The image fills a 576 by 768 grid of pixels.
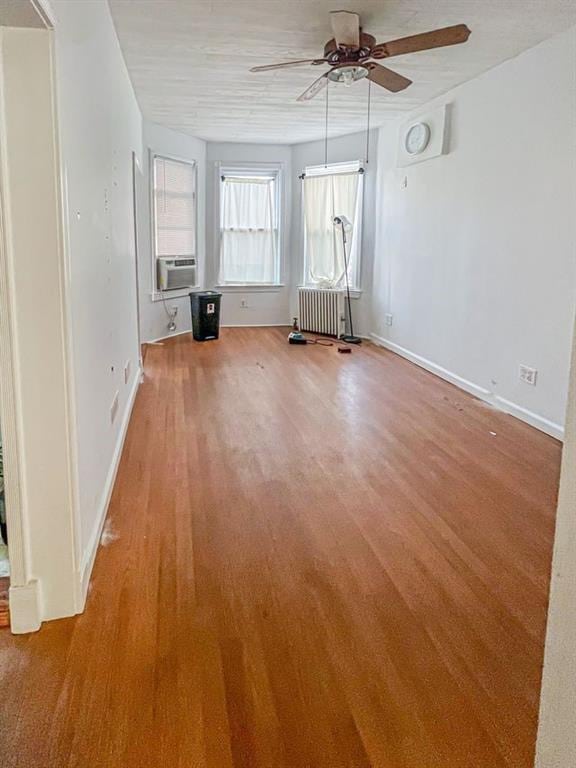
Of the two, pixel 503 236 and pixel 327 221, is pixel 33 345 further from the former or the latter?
pixel 327 221

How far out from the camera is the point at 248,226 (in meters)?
8.34

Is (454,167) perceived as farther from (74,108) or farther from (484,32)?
(74,108)

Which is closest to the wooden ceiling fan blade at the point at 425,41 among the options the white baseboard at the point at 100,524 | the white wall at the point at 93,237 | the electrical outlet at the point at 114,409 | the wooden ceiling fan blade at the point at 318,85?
the wooden ceiling fan blade at the point at 318,85

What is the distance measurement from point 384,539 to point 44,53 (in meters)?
2.13

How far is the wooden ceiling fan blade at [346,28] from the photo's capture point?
132 inches

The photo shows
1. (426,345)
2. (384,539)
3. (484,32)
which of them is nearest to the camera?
(384,539)

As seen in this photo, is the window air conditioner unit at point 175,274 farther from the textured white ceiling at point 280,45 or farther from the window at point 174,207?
the textured white ceiling at point 280,45

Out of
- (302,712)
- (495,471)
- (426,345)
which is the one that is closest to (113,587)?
(302,712)

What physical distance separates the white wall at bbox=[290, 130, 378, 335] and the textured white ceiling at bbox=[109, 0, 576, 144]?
1127 mm

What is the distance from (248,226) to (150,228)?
165 centimetres

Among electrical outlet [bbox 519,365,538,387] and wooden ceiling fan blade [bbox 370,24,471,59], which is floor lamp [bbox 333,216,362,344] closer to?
electrical outlet [bbox 519,365,538,387]

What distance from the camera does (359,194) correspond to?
7488mm

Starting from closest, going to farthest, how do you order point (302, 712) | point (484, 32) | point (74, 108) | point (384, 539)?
point (302, 712) < point (74, 108) < point (384, 539) < point (484, 32)

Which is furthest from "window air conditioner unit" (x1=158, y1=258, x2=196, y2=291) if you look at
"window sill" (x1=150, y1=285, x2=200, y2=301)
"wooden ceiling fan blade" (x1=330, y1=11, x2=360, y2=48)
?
"wooden ceiling fan blade" (x1=330, y1=11, x2=360, y2=48)
